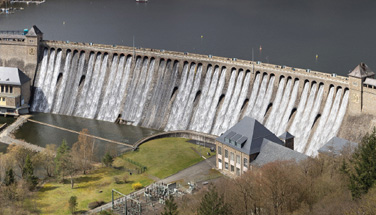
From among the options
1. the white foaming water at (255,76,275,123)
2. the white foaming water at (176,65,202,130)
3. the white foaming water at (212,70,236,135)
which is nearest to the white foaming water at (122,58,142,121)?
the white foaming water at (176,65,202,130)

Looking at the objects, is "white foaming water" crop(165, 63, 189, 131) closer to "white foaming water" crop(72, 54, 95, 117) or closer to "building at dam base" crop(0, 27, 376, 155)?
"building at dam base" crop(0, 27, 376, 155)

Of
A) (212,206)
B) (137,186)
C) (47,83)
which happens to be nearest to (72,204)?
(137,186)

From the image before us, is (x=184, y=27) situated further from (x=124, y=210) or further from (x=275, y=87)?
(x=124, y=210)

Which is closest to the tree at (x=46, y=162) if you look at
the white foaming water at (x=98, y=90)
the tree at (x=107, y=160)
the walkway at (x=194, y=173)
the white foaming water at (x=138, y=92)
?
the tree at (x=107, y=160)

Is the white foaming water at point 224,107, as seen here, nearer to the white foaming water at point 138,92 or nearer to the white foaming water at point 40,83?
the white foaming water at point 138,92

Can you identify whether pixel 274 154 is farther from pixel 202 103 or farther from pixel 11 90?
pixel 11 90
